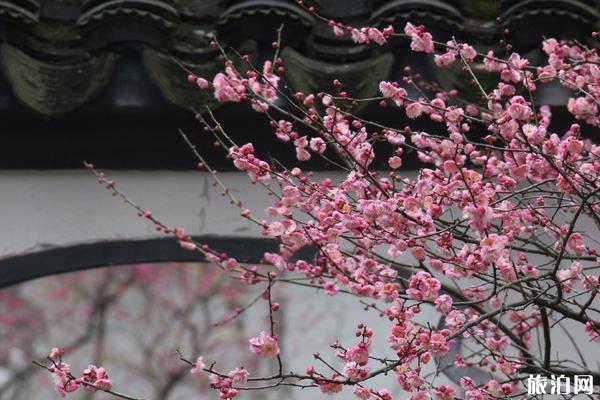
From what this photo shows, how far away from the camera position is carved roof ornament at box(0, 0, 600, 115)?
358cm

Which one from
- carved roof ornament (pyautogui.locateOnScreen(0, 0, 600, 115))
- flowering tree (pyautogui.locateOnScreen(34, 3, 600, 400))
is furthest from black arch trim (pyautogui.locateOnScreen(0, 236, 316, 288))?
carved roof ornament (pyautogui.locateOnScreen(0, 0, 600, 115))

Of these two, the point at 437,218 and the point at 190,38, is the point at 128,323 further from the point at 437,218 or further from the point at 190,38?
the point at 437,218

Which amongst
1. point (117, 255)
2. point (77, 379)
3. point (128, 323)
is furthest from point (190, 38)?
point (77, 379)

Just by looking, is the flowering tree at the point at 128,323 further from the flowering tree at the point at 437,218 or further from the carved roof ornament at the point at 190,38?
the carved roof ornament at the point at 190,38

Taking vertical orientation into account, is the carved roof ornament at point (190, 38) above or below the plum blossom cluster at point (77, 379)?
above

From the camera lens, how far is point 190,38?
12.2 ft

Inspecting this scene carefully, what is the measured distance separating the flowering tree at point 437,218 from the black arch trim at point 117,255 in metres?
0.09

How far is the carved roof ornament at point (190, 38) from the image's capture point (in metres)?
3.58

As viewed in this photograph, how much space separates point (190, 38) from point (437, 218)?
45.5 inches

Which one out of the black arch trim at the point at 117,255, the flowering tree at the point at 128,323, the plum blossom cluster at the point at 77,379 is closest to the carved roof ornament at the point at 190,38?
the black arch trim at the point at 117,255

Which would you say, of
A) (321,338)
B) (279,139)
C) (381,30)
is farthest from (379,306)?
(381,30)

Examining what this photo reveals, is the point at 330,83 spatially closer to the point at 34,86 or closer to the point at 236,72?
the point at 236,72

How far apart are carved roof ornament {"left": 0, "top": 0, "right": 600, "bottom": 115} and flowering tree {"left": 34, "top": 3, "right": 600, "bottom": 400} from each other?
75mm

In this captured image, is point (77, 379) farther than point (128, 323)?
No
